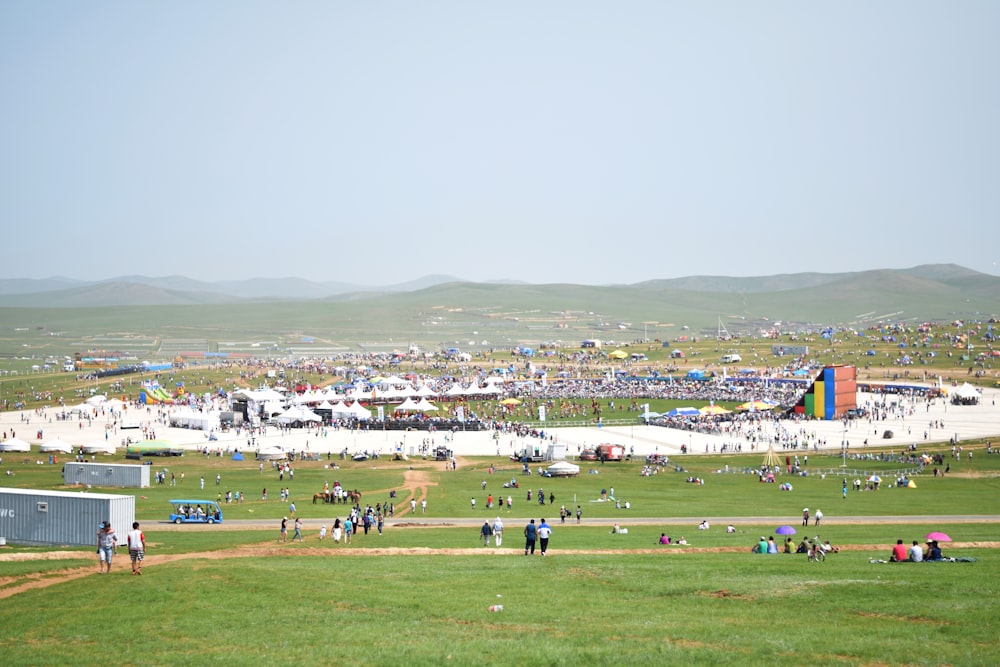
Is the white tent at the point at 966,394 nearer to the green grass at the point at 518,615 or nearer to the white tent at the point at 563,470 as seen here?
the white tent at the point at 563,470

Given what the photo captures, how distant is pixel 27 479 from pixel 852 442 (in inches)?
2046

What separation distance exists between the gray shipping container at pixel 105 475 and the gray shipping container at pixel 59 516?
17.8 m

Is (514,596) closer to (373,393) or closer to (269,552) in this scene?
(269,552)

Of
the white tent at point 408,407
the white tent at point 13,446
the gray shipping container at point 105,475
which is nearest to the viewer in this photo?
the gray shipping container at point 105,475

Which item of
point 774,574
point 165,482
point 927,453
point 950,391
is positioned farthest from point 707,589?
point 950,391

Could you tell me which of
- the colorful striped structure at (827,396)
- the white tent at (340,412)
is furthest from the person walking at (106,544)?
the colorful striped structure at (827,396)

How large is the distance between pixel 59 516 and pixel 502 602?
14.9 m

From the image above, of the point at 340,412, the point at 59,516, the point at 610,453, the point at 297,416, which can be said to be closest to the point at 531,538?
the point at 59,516

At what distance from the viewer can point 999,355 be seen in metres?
119

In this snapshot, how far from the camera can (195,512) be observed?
116ft

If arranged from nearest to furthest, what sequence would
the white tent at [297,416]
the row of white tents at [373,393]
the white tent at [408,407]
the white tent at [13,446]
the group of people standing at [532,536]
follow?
the group of people standing at [532,536] < the white tent at [13,446] < the white tent at [297,416] < the row of white tents at [373,393] < the white tent at [408,407]

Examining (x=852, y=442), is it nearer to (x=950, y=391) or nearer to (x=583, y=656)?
(x=950, y=391)

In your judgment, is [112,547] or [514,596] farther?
[112,547]

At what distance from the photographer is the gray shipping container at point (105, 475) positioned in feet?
147
